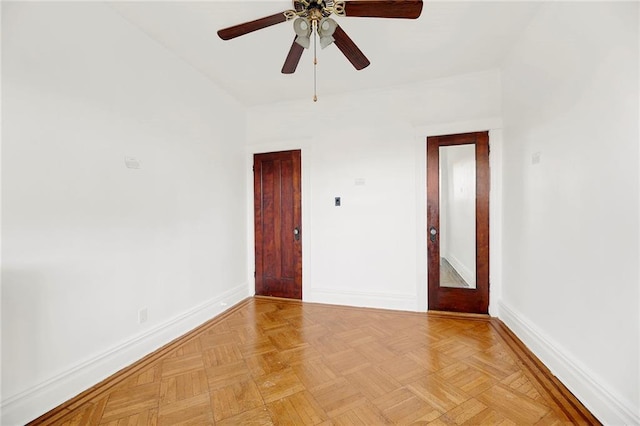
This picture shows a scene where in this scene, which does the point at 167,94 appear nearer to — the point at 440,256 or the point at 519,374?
the point at 440,256

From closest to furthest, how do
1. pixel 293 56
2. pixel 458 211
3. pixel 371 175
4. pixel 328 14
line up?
pixel 328 14
pixel 293 56
pixel 458 211
pixel 371 175

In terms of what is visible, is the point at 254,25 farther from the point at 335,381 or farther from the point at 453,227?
the point at 453,227

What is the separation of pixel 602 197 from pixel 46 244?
3.46m

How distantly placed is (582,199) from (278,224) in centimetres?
317

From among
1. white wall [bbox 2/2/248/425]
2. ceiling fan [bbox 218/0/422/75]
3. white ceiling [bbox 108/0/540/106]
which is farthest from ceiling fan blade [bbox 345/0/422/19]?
white wall [bbox 2/2/248/425]

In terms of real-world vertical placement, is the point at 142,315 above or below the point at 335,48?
below

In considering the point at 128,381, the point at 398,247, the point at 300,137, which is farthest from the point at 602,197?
the point at 128,381

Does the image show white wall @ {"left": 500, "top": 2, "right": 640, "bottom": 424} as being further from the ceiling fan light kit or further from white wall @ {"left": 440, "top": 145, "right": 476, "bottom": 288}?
the ceiling fan light kit

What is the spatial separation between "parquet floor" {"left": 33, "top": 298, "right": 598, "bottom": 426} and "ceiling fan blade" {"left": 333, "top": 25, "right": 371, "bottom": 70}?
242cm

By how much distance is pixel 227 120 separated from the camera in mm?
3586

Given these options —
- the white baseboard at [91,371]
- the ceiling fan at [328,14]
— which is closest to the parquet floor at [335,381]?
the white baseboard at [91,371]

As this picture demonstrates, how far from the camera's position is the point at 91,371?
193 cm

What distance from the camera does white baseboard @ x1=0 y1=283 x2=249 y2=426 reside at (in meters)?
1.57

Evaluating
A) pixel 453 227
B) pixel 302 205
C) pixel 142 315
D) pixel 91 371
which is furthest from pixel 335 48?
pixel 91 371
